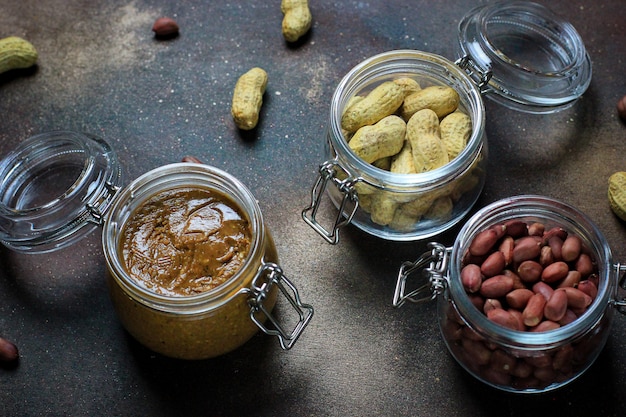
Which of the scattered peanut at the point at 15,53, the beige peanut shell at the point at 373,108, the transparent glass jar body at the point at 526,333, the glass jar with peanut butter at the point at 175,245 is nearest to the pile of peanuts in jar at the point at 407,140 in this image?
the beige peanut shell at the point at 373,108

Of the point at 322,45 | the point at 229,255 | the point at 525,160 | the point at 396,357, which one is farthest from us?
the point at 322,45

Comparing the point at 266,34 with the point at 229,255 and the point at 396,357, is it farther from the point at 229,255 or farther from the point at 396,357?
the point at 396,357

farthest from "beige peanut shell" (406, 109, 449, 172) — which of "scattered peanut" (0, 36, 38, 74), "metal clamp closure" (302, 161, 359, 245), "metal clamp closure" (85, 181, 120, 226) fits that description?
"scattered peanut" (0, 36, 38, 74)

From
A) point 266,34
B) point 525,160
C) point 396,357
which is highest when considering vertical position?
point 266,34

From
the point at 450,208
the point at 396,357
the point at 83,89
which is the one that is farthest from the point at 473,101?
the point at 83,89

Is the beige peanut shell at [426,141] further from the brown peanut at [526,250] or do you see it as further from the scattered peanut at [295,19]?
the scattered peanut at [295,19]

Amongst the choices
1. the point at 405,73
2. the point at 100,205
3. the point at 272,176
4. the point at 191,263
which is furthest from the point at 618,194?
the point at 100,205

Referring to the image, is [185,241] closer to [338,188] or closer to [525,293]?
[338,188]
